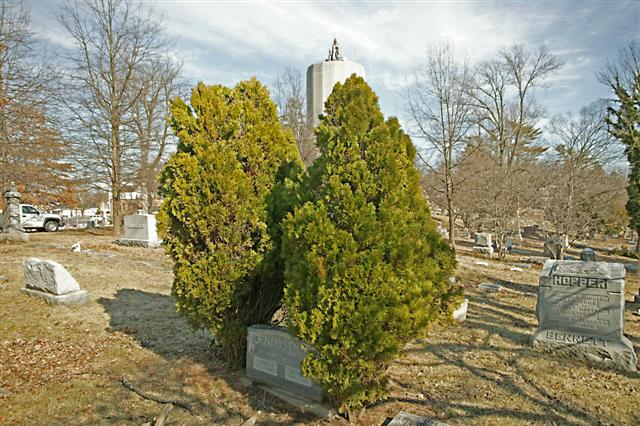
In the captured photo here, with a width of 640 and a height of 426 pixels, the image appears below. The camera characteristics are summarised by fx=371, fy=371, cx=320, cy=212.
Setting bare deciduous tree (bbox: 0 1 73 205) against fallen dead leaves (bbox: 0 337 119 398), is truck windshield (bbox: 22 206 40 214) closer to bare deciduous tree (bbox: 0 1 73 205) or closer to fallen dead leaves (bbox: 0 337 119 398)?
bare deciduous tree (bbox: 0 1 73 205)

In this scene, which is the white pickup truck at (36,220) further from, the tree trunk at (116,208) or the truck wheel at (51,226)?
the tree trunk at (116,208)

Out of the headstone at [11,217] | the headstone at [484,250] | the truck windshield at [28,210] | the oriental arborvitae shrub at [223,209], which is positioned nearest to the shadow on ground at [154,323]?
the oriental arborvitae shrub at [223,209]

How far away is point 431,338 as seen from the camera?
19.5ft

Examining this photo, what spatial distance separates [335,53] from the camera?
11508 mm

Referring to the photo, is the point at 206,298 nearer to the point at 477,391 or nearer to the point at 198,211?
the point at 198,211

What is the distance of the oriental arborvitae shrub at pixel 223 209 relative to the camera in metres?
4.06

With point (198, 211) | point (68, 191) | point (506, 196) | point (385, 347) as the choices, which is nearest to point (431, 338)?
point (385, 347)

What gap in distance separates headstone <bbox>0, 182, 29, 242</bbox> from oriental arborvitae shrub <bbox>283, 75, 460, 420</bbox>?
45.3 feet

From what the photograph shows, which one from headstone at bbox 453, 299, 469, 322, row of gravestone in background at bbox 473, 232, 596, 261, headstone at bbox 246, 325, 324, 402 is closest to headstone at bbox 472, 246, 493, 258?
row of gravestone in background at bbox 473, 232, 596, 261

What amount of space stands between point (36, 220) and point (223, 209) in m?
24.8

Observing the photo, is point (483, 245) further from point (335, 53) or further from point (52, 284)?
point (52, 284)

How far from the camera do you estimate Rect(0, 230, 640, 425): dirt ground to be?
3607mm

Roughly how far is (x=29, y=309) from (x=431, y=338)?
678 centimetres

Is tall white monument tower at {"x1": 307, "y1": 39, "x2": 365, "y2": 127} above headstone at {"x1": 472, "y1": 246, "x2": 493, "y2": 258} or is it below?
above
